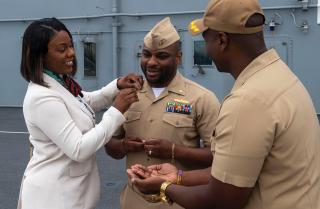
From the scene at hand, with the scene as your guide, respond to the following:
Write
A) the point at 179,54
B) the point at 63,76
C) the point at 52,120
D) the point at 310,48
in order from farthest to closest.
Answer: the point at 310,48, the point at 179,54, the point at 63,76, the point at 52,120

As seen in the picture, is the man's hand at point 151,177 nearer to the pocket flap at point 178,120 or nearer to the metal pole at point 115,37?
the pocket flap at point 178,120

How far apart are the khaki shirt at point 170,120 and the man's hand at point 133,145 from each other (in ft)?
0.18

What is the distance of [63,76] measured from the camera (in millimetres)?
2740

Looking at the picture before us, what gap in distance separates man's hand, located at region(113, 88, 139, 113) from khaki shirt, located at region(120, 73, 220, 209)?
0.17m

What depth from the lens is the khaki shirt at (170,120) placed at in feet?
9.34

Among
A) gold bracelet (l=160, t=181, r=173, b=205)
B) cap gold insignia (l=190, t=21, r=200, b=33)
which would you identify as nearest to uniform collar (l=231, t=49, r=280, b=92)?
cap gold insignia (l=190, t=21, r=200, b=33)

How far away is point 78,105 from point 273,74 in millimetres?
1183

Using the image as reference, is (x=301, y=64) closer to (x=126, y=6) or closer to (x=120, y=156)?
(x=126, y=6)

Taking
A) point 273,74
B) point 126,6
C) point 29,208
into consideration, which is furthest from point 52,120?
point 126,6

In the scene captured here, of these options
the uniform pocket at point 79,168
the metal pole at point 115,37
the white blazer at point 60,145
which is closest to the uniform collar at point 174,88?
the white blazer at point 60,145

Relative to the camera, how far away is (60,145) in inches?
99.3

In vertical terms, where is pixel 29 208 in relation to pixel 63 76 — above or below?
below

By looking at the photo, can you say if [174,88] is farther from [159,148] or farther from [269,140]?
[269,140]

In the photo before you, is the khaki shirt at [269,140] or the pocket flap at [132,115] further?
the pocket flap at [132,115]
